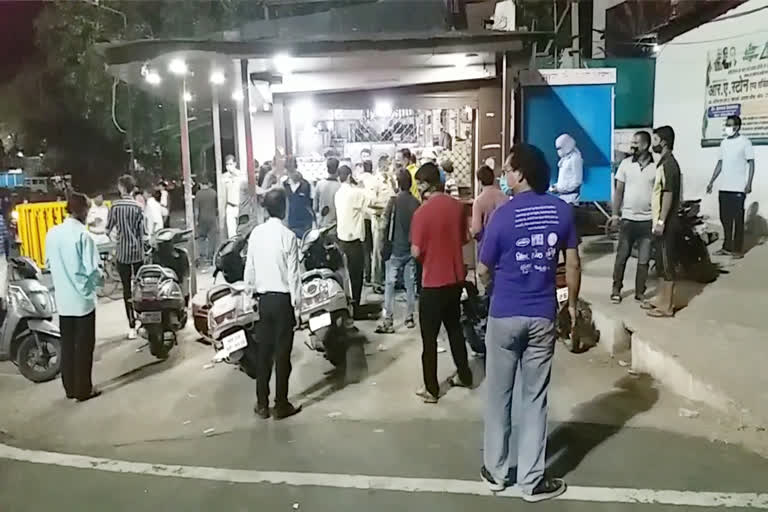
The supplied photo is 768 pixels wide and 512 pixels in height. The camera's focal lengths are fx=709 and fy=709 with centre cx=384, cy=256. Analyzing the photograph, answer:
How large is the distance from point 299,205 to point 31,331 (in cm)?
410

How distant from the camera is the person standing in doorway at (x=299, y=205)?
9969mm

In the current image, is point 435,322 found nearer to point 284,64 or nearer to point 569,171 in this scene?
point 569,171

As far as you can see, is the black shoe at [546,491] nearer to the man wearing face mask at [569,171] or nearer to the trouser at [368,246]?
the man wearing face mask at [569,171]

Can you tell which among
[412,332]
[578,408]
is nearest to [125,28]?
[412,332]

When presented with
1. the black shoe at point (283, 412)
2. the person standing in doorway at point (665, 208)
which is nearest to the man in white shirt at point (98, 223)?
the black shoe at point (283, 412)

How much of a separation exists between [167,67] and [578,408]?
23.0ft

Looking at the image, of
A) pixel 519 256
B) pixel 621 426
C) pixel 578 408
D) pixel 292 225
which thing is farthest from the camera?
pixel 292 225

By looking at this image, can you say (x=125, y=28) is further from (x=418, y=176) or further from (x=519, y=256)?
(x=519, y=256)

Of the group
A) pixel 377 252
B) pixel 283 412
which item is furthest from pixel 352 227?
pixel 283 412

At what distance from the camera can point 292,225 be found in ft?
33.1

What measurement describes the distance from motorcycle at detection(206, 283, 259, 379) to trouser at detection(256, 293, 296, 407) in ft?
0.92

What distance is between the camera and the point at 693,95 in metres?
13.2

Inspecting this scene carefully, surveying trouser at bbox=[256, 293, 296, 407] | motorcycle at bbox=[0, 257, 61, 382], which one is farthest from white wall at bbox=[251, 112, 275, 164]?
trouser at bbox=[256, 293, 296, 407]

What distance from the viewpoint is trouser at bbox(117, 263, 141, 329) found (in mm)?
8281
